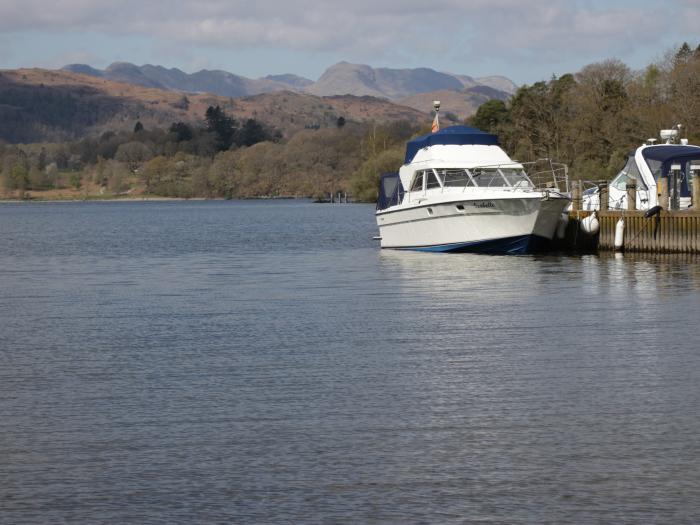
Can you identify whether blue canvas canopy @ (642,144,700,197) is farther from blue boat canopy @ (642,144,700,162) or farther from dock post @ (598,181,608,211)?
dock post @ (598,181,608,211)

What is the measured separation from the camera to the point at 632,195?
146 ft

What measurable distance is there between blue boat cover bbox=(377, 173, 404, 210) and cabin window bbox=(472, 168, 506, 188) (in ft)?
13.7

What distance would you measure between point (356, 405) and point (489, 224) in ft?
94.0

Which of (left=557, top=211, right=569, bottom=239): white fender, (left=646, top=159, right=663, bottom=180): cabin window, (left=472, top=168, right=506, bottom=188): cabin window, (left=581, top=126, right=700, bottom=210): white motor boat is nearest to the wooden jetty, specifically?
(left=557, top=211, right=569, bottom=239): white fender

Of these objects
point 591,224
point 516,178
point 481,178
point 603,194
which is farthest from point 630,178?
point 481,178

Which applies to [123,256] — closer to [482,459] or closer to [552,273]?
[552,273]

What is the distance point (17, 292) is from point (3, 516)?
25.1 metres

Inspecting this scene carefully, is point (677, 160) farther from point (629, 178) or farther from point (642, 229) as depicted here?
point (642, 229)

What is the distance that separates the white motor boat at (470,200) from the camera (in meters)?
44.0

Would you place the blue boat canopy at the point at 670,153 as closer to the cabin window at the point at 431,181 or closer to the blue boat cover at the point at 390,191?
the cabin window at the point at 431,181

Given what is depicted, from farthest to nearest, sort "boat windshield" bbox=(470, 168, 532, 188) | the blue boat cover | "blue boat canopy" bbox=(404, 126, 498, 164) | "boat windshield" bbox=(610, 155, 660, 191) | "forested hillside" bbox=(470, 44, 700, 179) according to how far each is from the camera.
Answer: "forested hillside" bbox=(470, 44, 700, 179) < the blue boat cover < "blue boat canopy" bbox=(404, 126, 498, 164) < "boat windshield" bbox=(610, 155, 660, 191) < "boat windshield" bbox=(470, 168, 532, 188)

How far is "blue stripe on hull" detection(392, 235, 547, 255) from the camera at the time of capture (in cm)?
4497

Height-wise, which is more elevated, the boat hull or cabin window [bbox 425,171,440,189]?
cabin window [bbox 425,171,440,189]

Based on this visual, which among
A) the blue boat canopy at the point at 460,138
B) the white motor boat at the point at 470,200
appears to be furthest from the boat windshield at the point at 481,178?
the blue boat canopy at the point at 460,138
